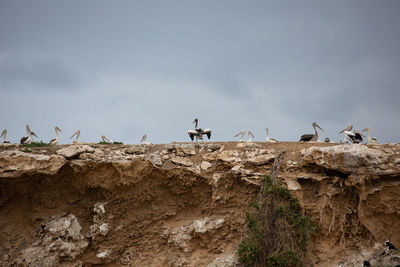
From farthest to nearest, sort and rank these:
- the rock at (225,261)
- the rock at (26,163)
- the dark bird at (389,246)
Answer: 1. the rock at (26,163)
2. the rock at (225,261)
3. the dark bird at (389,246)

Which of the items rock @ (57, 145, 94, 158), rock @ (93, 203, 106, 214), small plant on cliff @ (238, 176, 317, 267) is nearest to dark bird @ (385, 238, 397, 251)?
small plant on cliff @ (238, 176, 317, 267)

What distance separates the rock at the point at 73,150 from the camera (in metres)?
14.5

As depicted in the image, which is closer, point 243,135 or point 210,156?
point 210,156

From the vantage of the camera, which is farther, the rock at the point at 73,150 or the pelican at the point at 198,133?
the pelican at the point at 198,133

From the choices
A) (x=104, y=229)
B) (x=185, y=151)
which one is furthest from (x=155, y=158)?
(x=104, y=229)

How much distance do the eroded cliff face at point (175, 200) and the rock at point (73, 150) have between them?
0.05 m

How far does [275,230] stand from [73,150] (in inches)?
368

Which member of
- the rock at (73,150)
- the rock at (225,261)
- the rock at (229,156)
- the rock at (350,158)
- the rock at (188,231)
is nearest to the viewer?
the rock at (350,158)

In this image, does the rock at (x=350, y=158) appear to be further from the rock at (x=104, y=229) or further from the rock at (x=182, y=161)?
the rock at (x=104, y=229)

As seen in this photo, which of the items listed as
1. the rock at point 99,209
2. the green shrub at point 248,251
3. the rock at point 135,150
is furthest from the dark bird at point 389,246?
the rock at point 99,209

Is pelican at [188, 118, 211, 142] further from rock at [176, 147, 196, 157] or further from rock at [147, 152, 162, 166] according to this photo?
rock at [147, 152, 162, 166]

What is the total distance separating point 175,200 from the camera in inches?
605

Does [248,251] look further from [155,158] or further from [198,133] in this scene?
[198,133]

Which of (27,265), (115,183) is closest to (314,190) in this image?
(115,183)
